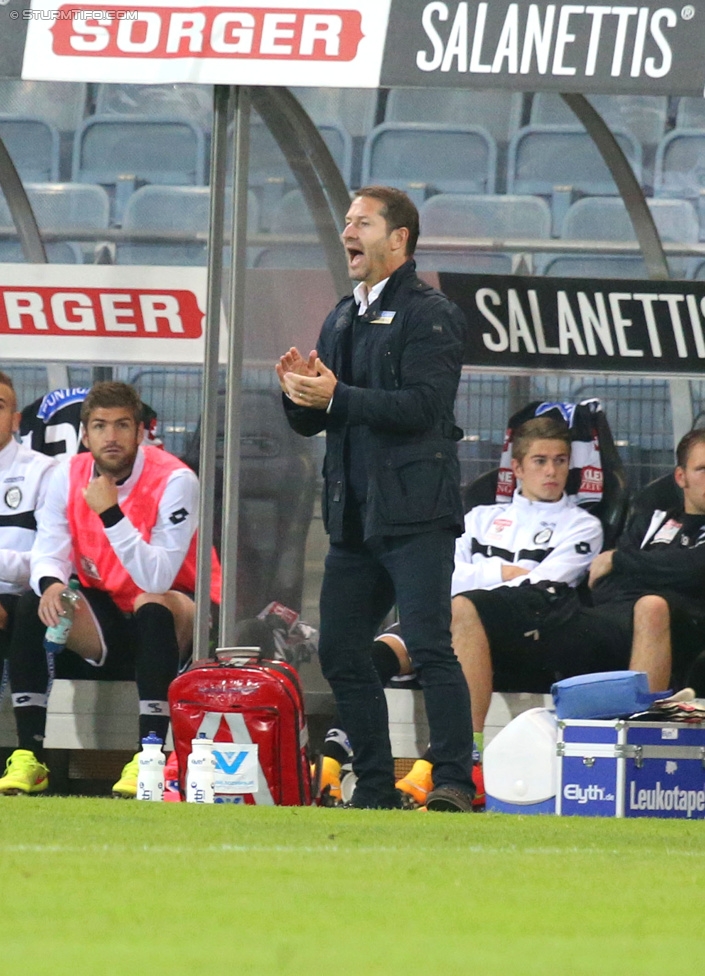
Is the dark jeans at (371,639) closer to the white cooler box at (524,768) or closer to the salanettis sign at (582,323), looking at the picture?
the white cooler box at (524,768)

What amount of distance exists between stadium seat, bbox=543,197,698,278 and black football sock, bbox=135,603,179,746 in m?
2.03

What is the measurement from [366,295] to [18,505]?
79.9 inches

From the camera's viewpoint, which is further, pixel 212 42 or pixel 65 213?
pixel 65 213

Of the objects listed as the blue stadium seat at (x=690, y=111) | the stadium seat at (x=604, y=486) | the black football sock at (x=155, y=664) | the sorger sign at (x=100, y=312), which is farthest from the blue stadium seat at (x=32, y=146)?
the blue stadium seat at (x=690, y=111)

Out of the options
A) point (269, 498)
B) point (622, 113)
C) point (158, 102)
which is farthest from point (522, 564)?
point (158, 102)

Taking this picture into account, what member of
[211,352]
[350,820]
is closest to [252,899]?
[350,820]

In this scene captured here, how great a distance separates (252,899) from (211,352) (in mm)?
3485

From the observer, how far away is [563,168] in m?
7.20

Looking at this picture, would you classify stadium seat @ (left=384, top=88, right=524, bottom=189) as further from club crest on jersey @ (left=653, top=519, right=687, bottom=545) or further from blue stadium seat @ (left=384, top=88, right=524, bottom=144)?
club crest on jersey @ (left=653, top=519, right=687, bottom=545)

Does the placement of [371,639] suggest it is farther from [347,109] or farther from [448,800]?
[347,109]

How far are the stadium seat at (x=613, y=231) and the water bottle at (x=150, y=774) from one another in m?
2.49

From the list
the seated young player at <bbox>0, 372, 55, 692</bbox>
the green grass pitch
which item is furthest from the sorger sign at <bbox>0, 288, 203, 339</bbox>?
the green grass pitch

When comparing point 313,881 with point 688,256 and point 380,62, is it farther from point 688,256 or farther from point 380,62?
point 688,256

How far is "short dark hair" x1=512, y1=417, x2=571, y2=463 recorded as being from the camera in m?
6.94
